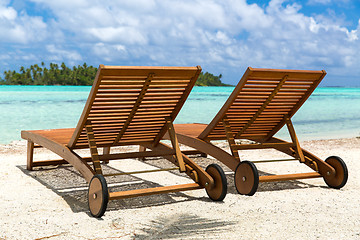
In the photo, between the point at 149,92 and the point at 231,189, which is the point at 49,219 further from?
the point at 231,189

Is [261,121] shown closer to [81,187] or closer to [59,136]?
[81,187]

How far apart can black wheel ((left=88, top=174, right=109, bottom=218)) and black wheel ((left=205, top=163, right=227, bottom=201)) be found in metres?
1.13

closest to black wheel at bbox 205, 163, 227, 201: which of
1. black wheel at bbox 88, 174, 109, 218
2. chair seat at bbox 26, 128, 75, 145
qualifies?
black wheel at bbox 88, 174, 109, 218

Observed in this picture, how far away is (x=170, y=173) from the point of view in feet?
19.7

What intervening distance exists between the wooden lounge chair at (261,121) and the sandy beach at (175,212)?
20 cm

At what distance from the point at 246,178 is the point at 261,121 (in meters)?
1.01

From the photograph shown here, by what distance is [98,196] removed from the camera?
387 cm

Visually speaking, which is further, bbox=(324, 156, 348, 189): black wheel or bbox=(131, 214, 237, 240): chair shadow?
bbox=(324, 156, 348, 189): black wheel

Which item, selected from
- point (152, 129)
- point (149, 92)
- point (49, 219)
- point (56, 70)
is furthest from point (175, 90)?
point (56, 70)

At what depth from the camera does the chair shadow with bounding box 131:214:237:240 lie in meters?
3.39

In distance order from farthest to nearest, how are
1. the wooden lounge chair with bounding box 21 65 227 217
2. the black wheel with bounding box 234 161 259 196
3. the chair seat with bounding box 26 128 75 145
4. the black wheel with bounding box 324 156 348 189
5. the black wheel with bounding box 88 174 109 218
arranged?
1. the chair seat with bounding box 26 128 75 145
2. the black wheel with bounding box 324 156 348 189
3. the black wheel with bounding box 234 161 259 196
4. the wooden lounge chair with bounding box 21 65 227 217
5. the black wheel with bounding box 88 174 109 218

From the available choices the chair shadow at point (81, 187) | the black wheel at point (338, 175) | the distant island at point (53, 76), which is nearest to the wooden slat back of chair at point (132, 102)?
the chair shadow at point (81, 187)

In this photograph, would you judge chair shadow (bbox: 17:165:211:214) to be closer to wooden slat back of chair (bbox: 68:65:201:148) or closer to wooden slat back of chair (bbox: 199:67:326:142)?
wooden slat back of chair (bbox: 68:65:201:148)

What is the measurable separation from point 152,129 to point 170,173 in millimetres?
1309
